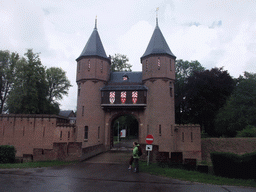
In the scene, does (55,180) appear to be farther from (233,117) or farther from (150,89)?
(233,117)

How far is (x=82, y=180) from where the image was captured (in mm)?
8891

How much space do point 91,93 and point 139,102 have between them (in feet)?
18.9

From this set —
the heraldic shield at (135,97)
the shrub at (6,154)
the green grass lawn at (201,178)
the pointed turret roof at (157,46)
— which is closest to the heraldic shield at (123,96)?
the heraldic shield at (135,97)

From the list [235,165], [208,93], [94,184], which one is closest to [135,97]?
[208,93]

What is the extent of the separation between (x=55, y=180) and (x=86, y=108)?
15383mm

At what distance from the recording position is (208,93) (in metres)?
30.4

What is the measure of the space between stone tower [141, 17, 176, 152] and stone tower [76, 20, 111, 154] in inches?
204

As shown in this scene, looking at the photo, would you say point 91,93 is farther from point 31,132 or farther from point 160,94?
point 160,94

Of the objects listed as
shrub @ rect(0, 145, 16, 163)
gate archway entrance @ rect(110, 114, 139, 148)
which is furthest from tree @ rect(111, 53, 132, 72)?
shrub @ rect(0, 145, 16, 163)

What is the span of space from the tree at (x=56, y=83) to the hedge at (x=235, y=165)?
32.3m

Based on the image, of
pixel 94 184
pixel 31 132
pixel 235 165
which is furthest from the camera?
pixel 31 132

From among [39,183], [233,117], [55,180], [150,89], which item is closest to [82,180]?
[55,180]

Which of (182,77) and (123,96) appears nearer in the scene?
(123,96)

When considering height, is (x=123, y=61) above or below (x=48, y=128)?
above
